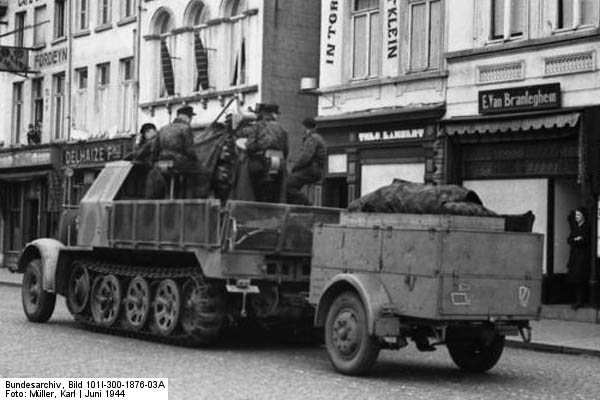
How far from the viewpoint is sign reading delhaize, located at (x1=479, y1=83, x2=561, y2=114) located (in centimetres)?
2022

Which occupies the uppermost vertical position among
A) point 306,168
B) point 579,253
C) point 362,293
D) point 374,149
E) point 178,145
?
point 374,149

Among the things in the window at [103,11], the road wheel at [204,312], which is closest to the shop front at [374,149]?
the road wheel at [204,312]

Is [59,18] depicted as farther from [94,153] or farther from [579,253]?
[579,253]

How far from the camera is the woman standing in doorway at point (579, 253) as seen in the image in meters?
19.5

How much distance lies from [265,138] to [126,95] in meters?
20.6

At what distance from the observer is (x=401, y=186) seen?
40.5 ft

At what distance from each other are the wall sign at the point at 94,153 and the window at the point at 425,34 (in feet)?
42.4

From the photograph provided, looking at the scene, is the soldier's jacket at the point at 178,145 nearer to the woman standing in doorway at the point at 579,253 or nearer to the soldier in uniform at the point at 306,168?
the soldier in uniform at the point at 306,168

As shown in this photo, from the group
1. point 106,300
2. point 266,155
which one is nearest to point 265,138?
point 266,155

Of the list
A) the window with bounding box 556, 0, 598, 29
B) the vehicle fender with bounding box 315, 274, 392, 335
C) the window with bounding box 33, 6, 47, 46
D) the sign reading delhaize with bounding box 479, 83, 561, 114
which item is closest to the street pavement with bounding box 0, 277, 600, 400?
the vehicle fender with bounding box 315, 274, 392, 335

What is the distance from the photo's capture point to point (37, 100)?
40.5 m

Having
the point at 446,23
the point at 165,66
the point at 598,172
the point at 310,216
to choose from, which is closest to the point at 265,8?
the point at 165,66

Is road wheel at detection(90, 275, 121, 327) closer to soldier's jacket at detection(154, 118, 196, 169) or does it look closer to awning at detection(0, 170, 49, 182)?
soldier's jacket at detection(154, 118, 196, 169)

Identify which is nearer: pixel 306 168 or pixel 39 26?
pixel 306 168
